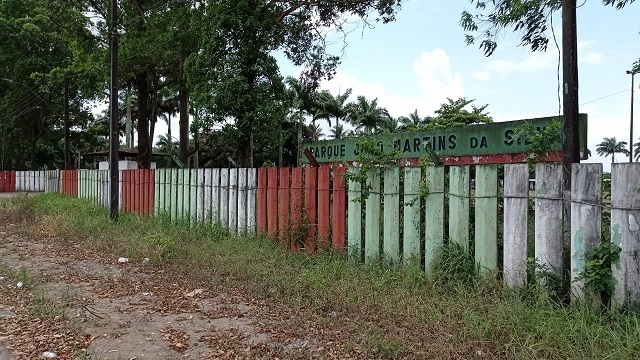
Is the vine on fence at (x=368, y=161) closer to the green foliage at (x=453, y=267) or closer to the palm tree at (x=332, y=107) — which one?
the green foliage at (x=453, y=267)

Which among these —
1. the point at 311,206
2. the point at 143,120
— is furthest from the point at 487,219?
the point at 143,120

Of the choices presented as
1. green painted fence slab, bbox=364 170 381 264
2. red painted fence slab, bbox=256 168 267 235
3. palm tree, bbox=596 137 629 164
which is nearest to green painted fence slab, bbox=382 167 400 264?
green painted fence slab, bbox=364 170 381 264

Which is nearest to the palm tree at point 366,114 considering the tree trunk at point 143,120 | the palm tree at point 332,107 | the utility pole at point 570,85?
the palm tree at point 332,107

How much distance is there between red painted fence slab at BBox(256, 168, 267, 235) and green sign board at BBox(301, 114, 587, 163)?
147cm

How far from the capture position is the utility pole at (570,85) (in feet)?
13.6

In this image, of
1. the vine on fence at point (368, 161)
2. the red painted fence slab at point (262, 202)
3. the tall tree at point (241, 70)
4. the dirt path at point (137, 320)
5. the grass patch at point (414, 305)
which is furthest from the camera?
the tall tree at point (241, 70)

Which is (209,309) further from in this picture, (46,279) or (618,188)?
(618,188)

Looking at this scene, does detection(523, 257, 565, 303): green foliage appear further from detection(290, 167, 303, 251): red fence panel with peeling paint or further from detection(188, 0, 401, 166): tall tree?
detection(188, 0, 401, 166): tall tree

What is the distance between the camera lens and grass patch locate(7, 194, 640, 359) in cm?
346

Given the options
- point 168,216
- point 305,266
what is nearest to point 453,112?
point 168,216

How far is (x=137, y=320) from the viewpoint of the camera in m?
4.74

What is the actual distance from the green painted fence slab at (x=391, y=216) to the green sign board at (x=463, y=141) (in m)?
0.54

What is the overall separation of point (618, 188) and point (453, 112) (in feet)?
96.4

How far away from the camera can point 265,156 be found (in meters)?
35.8
